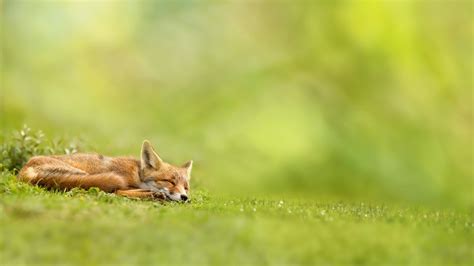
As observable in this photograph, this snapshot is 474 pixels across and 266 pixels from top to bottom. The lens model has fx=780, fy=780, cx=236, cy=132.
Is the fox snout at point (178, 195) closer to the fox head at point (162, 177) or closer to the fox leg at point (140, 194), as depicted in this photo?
the fox head at point (162, 177)

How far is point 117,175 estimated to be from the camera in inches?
541

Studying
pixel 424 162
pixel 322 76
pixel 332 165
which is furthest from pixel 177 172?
pixel 322 76

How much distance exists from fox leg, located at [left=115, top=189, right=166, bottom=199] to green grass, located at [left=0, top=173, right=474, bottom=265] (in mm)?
573

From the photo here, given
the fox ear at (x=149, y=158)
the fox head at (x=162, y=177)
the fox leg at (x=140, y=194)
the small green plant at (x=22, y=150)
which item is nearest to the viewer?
the fox leg at (x=140, y=194)

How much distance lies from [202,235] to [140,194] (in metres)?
3.27

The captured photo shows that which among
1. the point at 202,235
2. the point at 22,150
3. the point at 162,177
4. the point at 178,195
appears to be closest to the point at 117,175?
the point at 162,177

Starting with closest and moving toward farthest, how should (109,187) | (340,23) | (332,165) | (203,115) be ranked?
(109,187) < (332,165) < (203,115) < (340,23)

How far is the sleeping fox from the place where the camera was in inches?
528

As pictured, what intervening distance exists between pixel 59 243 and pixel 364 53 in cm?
1874

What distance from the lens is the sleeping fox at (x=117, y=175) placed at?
1342 centimetres

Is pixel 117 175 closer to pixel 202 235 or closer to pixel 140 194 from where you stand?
pixel 140 194

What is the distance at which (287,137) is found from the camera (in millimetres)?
23906

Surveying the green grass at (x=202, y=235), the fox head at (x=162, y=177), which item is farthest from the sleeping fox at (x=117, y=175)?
the green grass at (x=202, y=235)

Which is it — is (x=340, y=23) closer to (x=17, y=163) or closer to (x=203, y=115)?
(x=203, y=115)
